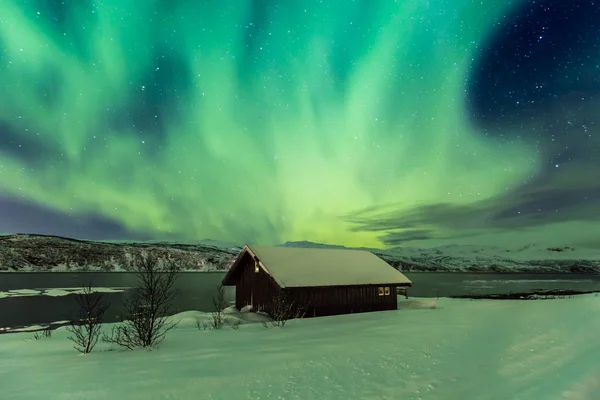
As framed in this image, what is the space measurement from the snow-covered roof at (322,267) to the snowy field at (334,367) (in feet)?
30.1

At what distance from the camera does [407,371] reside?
10.7 m

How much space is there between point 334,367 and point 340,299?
726 inches

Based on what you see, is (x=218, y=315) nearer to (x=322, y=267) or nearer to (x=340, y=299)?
(x=340, y=299)

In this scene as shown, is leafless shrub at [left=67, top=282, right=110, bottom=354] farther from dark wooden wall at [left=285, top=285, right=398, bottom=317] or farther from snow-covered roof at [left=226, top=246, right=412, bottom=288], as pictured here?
dark wooden wall at [left=285, top=285, right=398, bottom=317]

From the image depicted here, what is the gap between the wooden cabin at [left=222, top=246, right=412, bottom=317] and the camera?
27.5m

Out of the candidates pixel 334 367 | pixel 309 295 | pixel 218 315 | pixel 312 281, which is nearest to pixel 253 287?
pixel 309 295

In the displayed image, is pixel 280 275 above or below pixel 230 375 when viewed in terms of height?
above

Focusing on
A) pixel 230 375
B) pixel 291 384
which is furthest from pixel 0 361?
pixel 291 384

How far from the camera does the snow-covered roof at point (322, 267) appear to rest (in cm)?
2795

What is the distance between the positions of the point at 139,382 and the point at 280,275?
17.5m

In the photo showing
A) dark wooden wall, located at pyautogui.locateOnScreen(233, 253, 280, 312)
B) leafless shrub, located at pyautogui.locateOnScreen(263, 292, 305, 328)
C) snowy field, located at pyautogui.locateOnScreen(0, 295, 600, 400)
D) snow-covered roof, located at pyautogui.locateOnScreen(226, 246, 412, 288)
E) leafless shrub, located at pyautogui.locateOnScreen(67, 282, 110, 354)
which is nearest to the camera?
snowy field, located at pyautogui.locateOnScreen(0, 295, 600, 400)

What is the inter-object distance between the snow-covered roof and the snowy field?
30.1 ft

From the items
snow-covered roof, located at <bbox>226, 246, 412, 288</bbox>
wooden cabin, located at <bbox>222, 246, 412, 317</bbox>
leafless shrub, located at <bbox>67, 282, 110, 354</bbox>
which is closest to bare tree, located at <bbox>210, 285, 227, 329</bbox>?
wooden cabin, located at <bbox>222, 246, 412, 317</bbox>

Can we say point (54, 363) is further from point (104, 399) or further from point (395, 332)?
point (395, 332)
